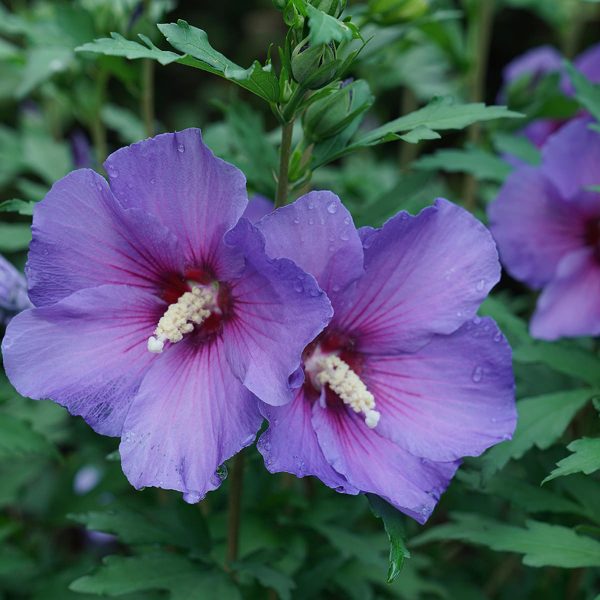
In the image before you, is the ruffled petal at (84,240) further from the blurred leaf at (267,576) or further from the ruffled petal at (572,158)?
the ruffled petal at (572,158)

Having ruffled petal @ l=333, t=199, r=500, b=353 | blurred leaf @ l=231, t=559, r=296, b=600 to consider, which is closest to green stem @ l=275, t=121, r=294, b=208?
ruffled petal @ l=333, t=199, r=500, b=353

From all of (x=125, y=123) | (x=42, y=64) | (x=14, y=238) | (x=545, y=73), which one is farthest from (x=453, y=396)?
(x=125, y=123)

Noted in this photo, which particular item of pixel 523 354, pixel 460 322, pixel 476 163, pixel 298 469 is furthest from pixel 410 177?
pixel 298 469

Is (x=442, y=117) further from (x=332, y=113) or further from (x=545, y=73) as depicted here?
(x=545, y=73)

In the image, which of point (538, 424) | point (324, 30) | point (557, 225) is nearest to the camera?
point (324, 30)

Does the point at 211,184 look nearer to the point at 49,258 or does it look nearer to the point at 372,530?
the point at 49,258

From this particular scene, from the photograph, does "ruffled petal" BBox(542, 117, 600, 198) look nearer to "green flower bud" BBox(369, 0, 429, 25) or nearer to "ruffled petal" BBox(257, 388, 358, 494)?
"green flower bud" BBox(369, 0, 429, 25)

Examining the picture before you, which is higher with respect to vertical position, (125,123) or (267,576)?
(125,123)
